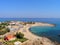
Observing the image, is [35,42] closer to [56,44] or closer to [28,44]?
[28,44]

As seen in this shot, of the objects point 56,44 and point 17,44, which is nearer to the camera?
point 17,44

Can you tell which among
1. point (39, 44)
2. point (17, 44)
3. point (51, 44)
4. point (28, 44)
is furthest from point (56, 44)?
point (17, 44)

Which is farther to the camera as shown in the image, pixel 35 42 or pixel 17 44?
pixel 35 42

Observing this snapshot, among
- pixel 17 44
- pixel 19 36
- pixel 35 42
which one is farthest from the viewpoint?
pixel 19 36

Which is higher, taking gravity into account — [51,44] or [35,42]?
[35,42]

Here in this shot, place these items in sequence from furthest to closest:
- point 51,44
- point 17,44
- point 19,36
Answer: point 19,36 → point 51,44 → point 17,44

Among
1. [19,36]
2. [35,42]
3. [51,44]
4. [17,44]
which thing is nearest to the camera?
[17,44]

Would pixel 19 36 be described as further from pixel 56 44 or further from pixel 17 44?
pixel 17 44

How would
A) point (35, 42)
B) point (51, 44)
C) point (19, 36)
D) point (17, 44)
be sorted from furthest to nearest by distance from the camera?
point (19, 36) → point (51, 44) → point (35, 42) → point (17, 44)

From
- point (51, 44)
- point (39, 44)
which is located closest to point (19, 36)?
point (51, 44)
